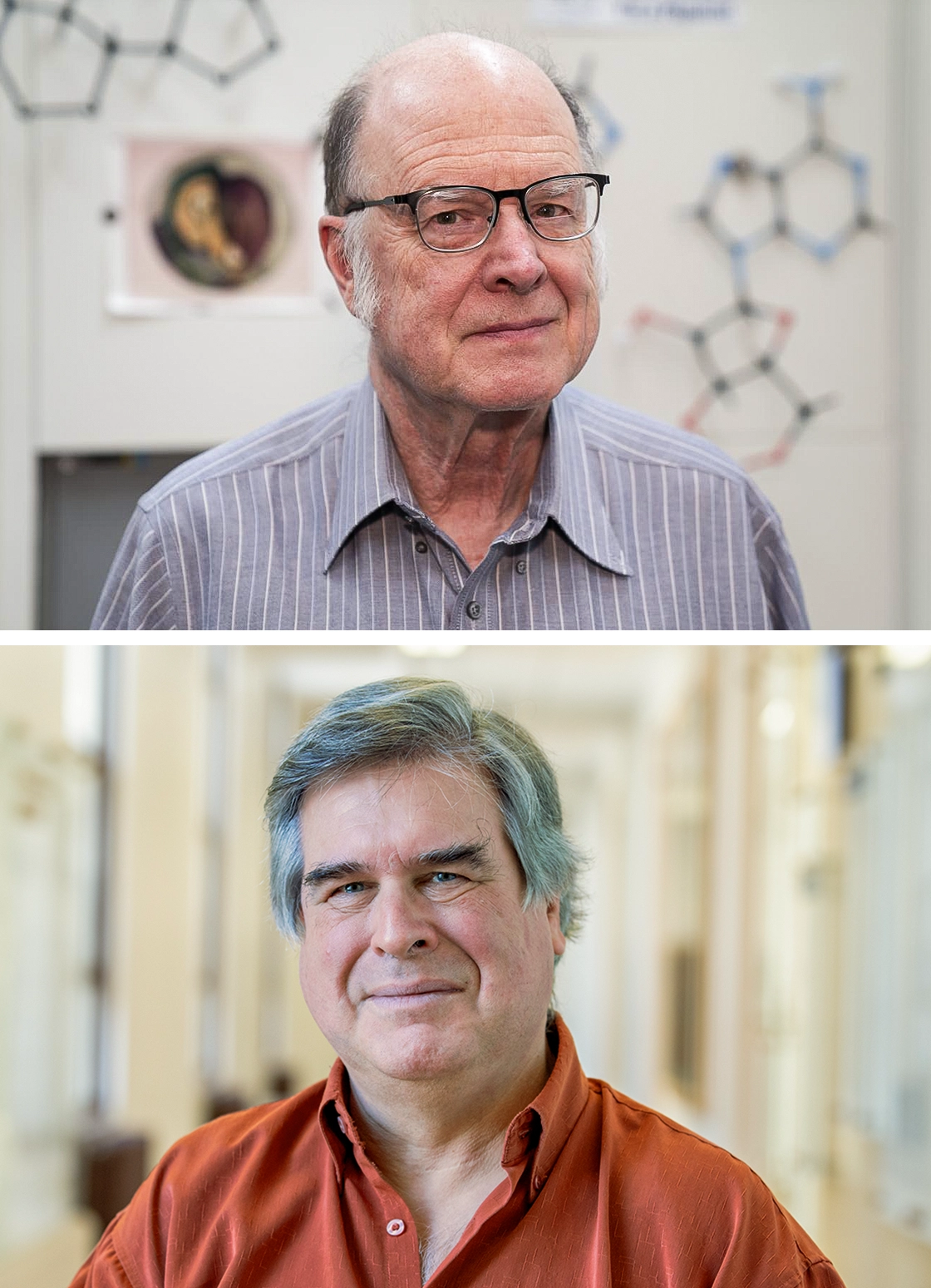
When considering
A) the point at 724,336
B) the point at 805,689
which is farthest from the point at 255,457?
the point at 724,336

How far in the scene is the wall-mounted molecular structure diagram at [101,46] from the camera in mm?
2076

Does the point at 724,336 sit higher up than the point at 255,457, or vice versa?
the point at 724,336

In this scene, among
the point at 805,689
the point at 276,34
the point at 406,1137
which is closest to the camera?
the point at 406,1137

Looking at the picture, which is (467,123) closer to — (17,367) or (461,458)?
(461,458)

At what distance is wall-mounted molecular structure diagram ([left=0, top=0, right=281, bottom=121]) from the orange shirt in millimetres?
1678

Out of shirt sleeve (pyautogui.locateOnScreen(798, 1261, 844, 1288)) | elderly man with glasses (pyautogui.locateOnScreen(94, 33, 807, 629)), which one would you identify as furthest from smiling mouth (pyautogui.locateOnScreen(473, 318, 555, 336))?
shirt sleeve (pyautogui.locateOnScreen(798, 1261, 844, 1288))

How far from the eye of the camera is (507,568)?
1.03 meters

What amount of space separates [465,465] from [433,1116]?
17.9 inches

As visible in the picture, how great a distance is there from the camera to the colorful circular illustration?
206cm

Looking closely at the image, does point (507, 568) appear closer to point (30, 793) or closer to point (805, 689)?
point (805, 689)

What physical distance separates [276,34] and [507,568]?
4.61 ft

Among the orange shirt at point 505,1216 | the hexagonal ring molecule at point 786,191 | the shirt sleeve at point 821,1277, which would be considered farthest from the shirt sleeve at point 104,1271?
the hexagonal ring molecule at point 786,191

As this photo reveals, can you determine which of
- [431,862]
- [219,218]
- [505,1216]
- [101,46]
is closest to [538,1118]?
[505,1216]

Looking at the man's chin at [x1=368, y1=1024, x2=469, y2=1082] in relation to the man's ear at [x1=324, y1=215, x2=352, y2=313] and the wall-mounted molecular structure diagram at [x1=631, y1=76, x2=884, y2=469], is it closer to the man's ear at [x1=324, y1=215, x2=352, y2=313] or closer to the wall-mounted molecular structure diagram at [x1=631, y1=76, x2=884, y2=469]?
the man's ear at [x1=324, y1=215, x2=352, y2=313]
